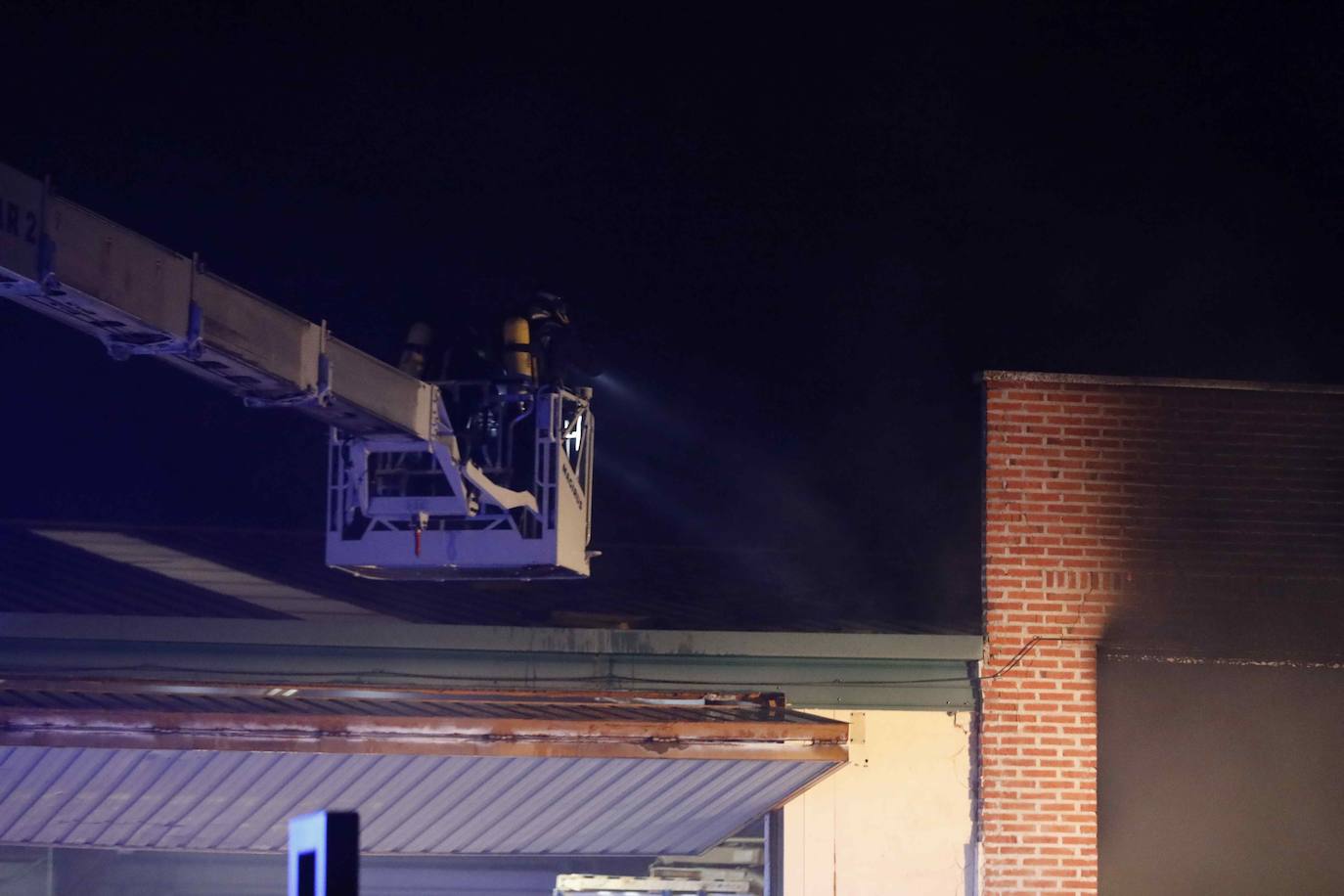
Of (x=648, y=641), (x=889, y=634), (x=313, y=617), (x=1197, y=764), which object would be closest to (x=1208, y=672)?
(x=1197, y=764)

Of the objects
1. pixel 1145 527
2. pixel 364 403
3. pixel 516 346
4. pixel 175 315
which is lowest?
pixel 1145 527

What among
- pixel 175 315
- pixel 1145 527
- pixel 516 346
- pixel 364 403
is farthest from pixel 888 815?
pixel 175 315

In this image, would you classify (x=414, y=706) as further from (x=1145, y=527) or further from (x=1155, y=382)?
(x=1155, y=382)

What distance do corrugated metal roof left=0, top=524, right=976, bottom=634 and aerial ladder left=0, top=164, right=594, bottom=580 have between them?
2.65ft

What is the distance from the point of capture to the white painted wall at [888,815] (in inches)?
412

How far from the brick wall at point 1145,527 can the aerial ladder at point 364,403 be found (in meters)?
3.15

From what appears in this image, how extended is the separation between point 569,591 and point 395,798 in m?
2.49

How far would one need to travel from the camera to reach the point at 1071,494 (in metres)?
10.9

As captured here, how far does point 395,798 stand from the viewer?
10031 millimetres

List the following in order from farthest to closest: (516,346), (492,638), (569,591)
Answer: (569,591) → (492,638) → (516,346)

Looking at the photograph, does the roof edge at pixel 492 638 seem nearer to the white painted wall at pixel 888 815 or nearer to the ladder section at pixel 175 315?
the white painted wall at pixel 888 815

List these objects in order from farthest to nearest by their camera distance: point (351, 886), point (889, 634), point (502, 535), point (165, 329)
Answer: point (889, 634) → point (502, 535) → point (165, 329) → point (351, 886)

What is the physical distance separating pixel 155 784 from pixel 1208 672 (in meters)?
7.39

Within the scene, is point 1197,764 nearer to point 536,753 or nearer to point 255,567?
point 536,753
